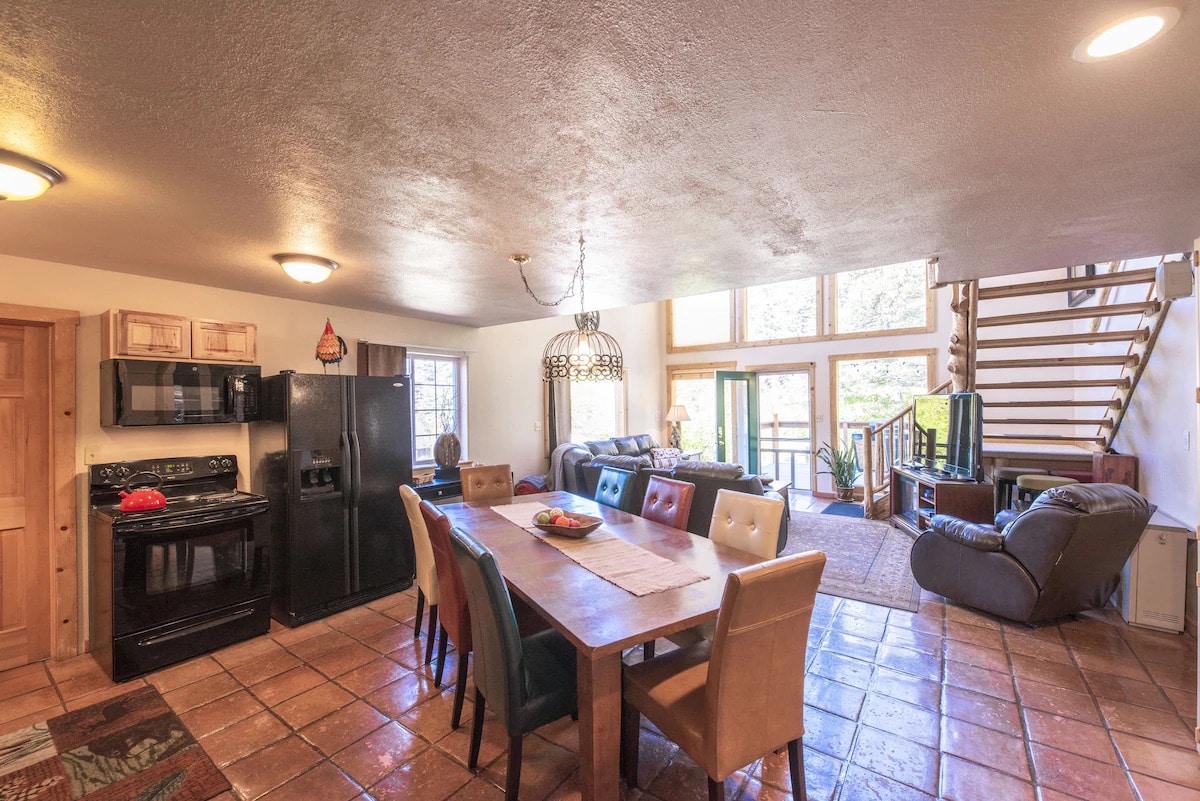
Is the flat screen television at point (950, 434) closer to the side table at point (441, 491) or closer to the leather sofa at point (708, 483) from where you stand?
the leather sofa at point (708, 483)

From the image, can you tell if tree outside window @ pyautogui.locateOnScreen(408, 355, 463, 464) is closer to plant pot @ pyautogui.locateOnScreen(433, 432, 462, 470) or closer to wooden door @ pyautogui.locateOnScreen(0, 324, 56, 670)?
plant pot @ pyautogui.locateOnScreen(433, 432, 462, 470)

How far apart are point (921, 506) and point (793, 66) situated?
4982mm

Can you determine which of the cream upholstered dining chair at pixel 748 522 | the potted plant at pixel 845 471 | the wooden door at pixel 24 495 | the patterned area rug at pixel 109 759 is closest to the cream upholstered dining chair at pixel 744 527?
the cream upholstered dining chair at pixel 748 522

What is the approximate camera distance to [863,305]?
725 cm

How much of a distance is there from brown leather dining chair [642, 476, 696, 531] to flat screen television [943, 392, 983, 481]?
2.77 metres

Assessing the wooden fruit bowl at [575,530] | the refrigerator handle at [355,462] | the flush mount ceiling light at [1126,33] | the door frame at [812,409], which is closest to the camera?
the flush mount ceiling light at [1126,33]

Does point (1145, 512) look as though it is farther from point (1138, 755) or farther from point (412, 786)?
point (412, 786)

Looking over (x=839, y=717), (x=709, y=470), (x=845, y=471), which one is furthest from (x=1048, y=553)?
(x=845, y=471)

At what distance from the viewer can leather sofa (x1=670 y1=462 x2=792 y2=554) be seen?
4.38m

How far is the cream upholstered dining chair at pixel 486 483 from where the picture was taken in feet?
12.6

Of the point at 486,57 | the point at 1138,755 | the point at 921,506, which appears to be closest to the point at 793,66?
the point at 486,57

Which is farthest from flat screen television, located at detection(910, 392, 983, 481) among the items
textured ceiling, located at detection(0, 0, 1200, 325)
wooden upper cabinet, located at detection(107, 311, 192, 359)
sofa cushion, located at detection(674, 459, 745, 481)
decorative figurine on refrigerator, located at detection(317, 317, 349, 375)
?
wooden upper cabinet, located at detection(107, 311, 192, 359)

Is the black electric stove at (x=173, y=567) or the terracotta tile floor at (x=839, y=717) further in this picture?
the black electric stove at (x=173, y=567)

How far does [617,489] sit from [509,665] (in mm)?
1997
